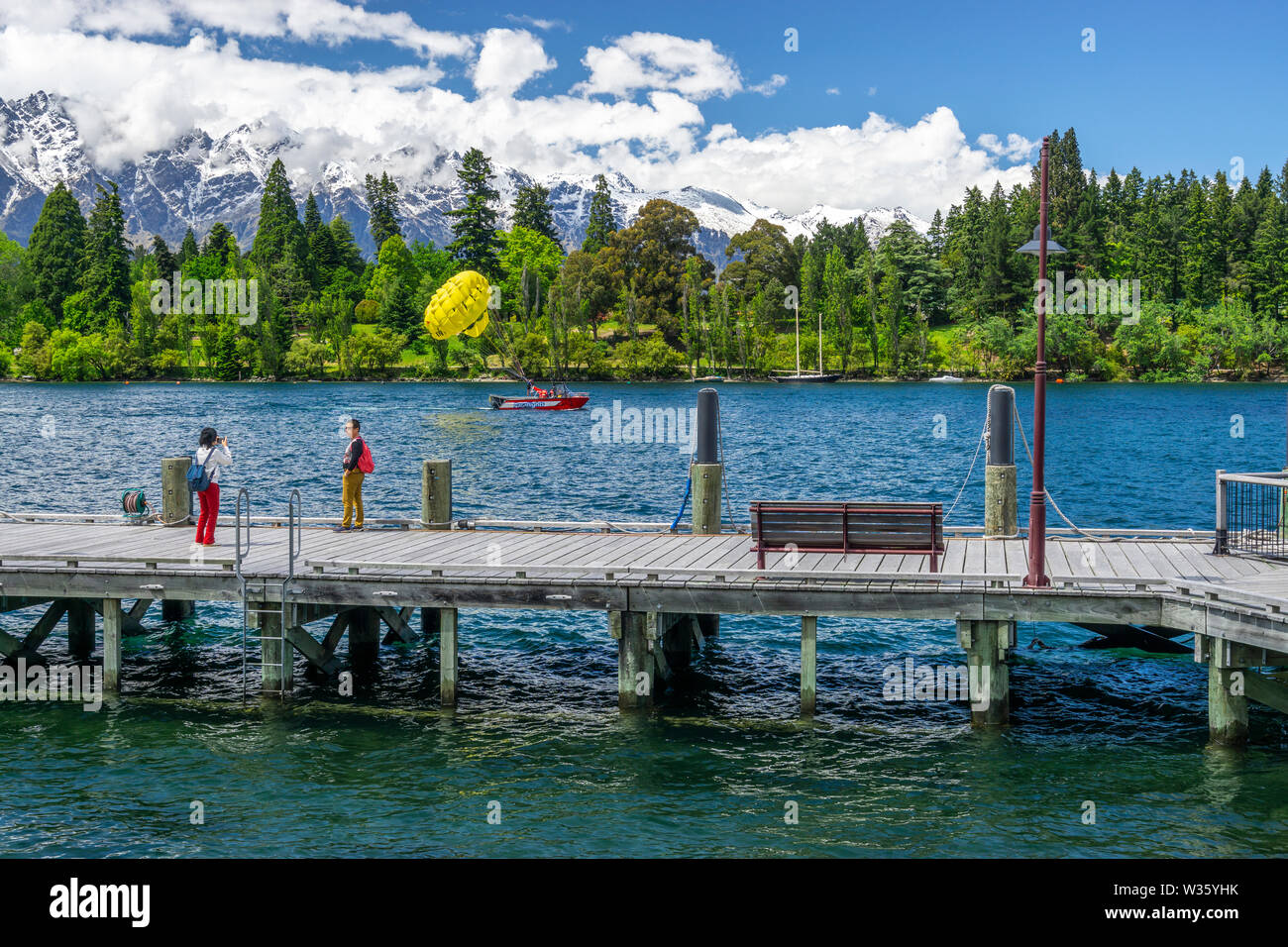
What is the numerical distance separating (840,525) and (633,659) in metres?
3.91

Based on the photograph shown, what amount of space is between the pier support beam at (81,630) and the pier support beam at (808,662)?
44.8 feet

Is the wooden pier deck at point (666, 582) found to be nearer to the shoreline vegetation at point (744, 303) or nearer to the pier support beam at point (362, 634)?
the pier support beam at point (362, 634)

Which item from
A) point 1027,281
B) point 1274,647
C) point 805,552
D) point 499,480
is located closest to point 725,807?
point 805,552

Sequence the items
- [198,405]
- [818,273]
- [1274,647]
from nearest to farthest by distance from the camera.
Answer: [1274,647] < [198,405] < [818,273]

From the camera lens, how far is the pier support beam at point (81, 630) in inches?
915

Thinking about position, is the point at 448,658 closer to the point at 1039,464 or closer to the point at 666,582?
the point at 666,582

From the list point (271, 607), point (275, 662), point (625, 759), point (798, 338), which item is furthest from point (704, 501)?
point (798, 338)

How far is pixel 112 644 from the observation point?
2033 cm

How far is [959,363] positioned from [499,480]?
117m

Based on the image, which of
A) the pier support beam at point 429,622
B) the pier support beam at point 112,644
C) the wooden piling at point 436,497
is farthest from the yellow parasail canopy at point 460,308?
the pier support beam at point 112,644

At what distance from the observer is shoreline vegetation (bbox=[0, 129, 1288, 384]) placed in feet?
506

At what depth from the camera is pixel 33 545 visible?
21.8m
